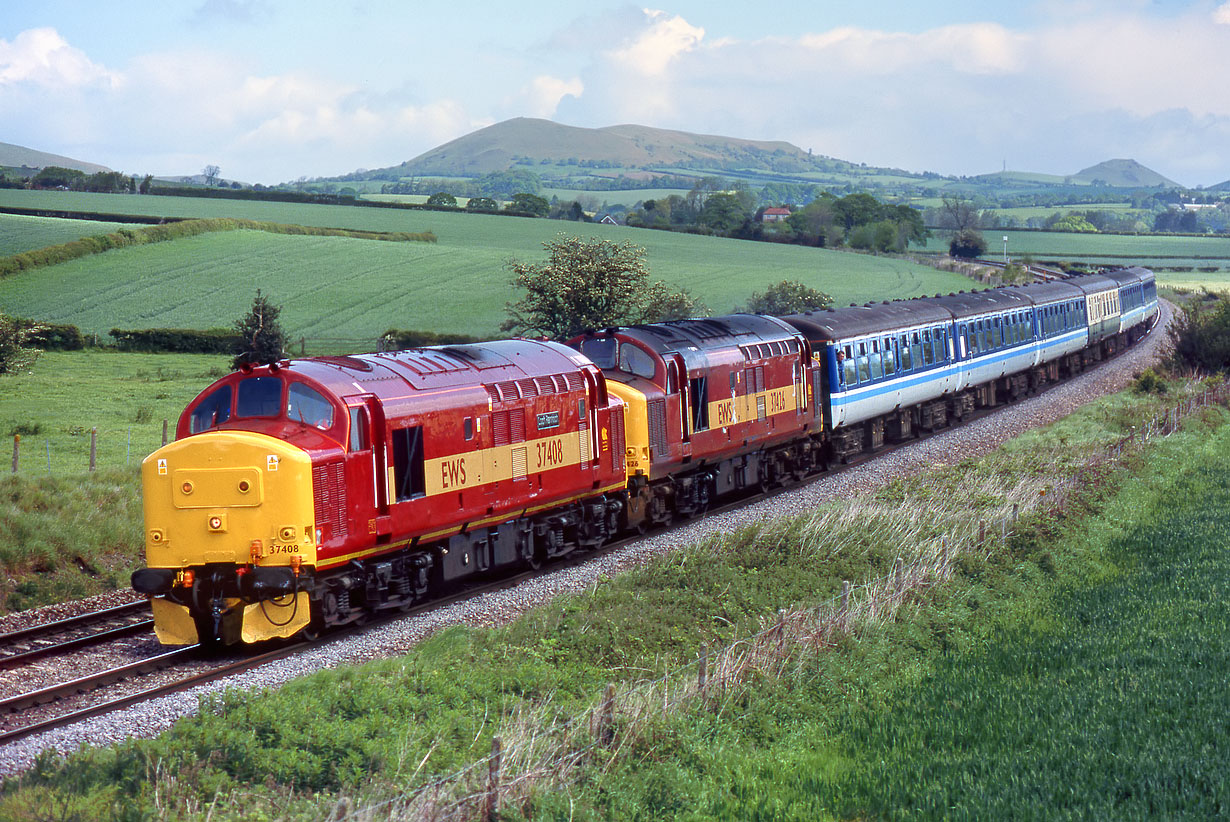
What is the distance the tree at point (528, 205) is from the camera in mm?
143125

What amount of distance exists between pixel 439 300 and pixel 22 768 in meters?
67.9

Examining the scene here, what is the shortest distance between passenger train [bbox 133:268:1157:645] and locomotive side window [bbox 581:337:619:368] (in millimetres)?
35

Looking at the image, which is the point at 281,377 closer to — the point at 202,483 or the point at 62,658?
the point at 202,483

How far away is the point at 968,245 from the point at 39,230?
108m

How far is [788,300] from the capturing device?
239ft

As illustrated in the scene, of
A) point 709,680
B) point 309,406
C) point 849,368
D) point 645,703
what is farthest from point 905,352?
point 645,703

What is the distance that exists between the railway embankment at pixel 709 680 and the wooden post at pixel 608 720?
0.07 ft

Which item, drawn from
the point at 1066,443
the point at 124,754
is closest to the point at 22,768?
the point at 124,754

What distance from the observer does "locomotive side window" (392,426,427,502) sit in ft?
62.8

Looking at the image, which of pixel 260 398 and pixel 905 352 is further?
pixel 905 352

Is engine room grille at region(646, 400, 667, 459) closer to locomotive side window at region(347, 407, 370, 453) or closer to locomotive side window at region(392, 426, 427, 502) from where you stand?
locomotive side window at region(392, 426, 427, 502)

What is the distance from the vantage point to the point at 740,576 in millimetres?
20406

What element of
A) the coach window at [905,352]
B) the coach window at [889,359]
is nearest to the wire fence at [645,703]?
the coach window at [889,359]

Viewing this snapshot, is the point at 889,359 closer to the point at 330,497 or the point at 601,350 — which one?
the point at 601,350
